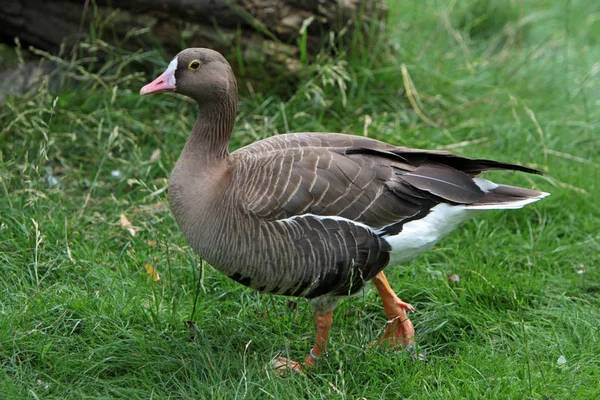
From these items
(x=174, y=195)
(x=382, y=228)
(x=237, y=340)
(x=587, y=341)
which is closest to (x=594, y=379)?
(x=587, y=341)

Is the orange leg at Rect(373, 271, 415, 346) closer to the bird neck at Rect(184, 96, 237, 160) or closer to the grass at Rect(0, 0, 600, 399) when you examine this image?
the grass at Rect(0, 0, 600, 399)

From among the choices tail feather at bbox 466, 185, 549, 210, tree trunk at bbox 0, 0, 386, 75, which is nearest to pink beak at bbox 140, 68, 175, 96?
tail feather at bbox 466, 185, 549, 210

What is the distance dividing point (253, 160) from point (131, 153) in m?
1.97

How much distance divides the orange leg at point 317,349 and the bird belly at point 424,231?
17.4 inches

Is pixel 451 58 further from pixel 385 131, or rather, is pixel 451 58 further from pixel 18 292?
pixel 18 292

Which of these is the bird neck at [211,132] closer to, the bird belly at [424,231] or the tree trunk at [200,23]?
the bird belly at [424,231]

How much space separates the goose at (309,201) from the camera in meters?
3.75

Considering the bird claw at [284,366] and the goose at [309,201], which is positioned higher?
the goose at [309,201]

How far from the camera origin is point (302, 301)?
4.48 m

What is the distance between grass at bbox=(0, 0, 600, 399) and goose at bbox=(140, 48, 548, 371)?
0.36 meters

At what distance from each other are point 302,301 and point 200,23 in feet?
8.53

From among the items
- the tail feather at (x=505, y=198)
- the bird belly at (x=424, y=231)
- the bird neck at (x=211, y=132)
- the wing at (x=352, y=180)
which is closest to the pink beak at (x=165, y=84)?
the bird neck at (x=211, y=132)

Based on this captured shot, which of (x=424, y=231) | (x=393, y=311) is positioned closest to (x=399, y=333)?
(x=393, y=311)

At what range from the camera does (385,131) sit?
20.1 feet
